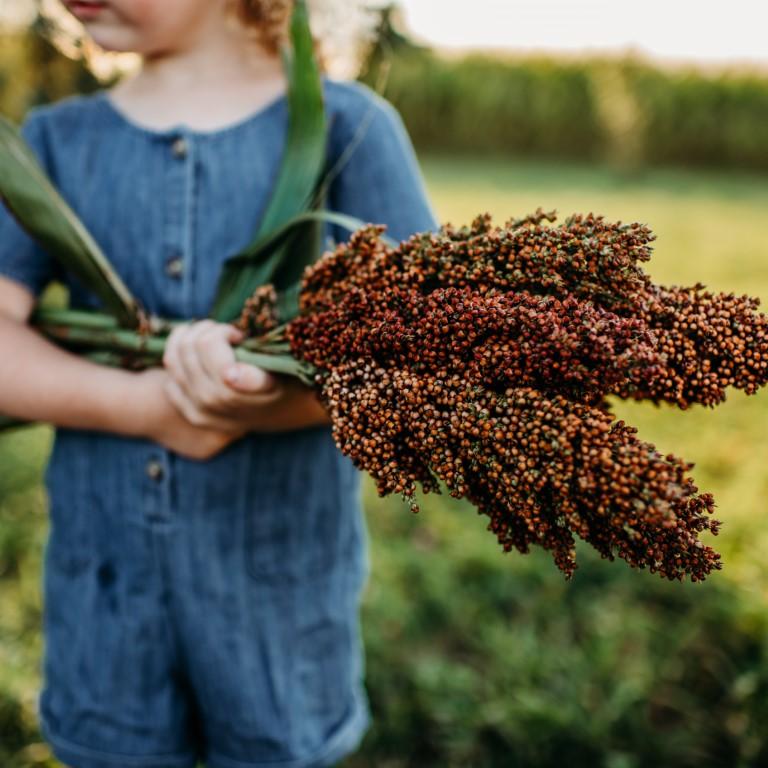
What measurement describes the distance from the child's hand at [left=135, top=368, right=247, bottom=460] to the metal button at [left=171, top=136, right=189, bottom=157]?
0.41 m

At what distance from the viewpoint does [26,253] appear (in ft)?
4.96

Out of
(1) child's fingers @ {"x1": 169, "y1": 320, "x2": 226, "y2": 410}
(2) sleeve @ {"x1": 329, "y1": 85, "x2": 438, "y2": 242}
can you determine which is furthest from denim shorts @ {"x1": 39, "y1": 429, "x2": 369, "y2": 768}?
(2) sleeve @ {"x1": 329, "y1": 85, "x2": 438, "y2": 242}

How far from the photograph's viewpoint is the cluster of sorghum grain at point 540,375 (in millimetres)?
835

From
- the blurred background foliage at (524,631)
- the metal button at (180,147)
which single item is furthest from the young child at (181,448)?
the blurred background foliage at (524,631)

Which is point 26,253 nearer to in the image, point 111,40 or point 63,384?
point 63,384

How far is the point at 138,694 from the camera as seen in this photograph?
1592 millimetres

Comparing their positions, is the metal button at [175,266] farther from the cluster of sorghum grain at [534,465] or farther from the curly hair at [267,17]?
the cluster of sorghum grain at [534,465]

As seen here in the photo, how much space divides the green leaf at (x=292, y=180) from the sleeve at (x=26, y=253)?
38cm

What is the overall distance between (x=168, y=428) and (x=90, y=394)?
15 centimetres

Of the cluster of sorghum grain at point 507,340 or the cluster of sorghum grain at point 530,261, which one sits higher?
the cluster of sorghum grain at point 530,261

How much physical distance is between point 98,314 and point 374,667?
5.30ft

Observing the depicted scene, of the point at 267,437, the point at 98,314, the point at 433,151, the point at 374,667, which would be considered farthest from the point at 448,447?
the point at 433,151

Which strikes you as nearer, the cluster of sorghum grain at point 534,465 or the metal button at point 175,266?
the cluster of sorghum grain at point 534,465

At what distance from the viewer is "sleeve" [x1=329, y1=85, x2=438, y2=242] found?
Result: 149 centimetres
